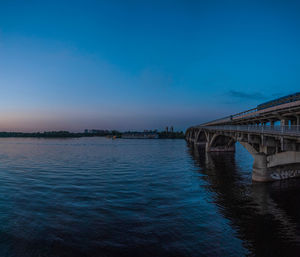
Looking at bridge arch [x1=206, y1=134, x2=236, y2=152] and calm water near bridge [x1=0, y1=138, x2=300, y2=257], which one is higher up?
bridge arch [x1=206, y1=134, x2=236, y2=152]

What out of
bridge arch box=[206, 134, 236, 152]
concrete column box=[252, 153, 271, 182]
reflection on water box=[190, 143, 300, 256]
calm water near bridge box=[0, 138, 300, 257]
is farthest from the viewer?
bridge arch box=[206, 134, 236, 152]

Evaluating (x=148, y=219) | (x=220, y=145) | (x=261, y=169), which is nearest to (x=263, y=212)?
(x=148, y=219)

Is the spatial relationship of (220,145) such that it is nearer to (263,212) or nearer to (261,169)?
(261,169)

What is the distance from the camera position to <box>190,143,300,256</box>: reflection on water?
10.8 m

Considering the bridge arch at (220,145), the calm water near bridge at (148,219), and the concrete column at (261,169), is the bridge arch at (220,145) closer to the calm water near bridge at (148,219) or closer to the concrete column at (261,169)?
the concrete column at (261,169)

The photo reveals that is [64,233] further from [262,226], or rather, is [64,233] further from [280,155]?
[280,155]

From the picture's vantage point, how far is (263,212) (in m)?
15.4

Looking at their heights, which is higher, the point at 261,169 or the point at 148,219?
the point at 261,169

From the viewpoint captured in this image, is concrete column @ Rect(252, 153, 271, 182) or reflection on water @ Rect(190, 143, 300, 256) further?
concrete column @ Rect(252, 153, 271, 182)

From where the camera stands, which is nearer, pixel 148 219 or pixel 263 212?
pixel 148 219

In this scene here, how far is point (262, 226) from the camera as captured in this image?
12930 millimetres

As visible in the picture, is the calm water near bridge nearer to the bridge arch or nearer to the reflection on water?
the reflection on water

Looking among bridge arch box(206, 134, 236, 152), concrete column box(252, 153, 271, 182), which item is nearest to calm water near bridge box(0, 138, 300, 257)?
concrete column box(252, 153, 271, 182)

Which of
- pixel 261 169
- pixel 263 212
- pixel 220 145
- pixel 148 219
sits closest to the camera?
pixel 148 219
